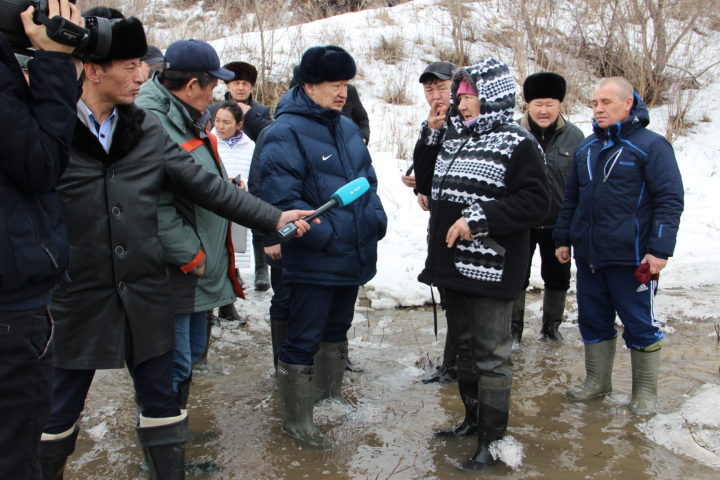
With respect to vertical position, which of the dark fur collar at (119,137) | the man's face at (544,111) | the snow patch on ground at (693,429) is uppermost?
the man's face at (544,111)

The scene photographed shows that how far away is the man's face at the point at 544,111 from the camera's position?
16.7ft

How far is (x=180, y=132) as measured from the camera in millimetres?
3387

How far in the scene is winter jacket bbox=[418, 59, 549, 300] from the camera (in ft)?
10.8

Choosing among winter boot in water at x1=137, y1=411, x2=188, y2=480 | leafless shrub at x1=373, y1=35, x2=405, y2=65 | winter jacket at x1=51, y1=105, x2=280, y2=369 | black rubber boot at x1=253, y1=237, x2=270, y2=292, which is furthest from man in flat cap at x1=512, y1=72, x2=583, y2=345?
leafless shrub at x1=373, y1=35, x2=405, y2=65

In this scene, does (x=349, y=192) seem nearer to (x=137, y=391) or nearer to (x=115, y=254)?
(x=115, y=254)

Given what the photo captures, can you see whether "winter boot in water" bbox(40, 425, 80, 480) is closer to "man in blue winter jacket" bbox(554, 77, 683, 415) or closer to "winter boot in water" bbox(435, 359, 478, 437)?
"winter boot in water" bbox(435, 359, 478, 437)

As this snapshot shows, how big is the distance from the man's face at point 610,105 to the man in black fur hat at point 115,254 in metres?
2.53

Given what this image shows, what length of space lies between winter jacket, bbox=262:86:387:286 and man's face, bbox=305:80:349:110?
0.03 metres

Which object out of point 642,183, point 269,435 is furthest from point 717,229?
point 269,435

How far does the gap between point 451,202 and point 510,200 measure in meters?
0.34

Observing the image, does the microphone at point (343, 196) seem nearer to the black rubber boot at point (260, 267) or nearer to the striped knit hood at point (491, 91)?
the striped knit hood at point (491, 91)

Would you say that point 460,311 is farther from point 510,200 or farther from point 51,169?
point 51,169

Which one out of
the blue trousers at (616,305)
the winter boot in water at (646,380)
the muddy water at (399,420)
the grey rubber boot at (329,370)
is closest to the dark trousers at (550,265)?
the muddy water at (399,420)

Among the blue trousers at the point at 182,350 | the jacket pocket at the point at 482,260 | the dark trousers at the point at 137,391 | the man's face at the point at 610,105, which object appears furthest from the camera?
the man's face at the point at 610,105
